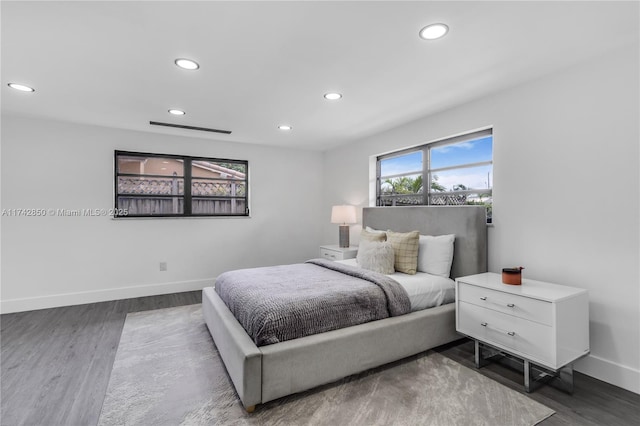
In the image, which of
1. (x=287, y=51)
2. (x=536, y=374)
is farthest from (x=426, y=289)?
(x=287, y=51)

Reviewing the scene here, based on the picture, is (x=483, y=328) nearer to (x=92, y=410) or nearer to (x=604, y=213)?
(x=604, y=213)

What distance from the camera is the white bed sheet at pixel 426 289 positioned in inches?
104

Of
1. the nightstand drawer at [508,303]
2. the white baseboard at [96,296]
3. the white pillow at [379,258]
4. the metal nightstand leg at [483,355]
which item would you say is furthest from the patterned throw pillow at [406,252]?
the white baseboard at [96,296]

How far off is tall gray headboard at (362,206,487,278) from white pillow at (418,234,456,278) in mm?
82

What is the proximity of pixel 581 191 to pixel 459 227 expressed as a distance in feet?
3.26

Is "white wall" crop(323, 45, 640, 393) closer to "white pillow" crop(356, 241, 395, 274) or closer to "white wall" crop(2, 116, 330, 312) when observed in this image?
"white pillow" crop(356, 241, 395, 274)

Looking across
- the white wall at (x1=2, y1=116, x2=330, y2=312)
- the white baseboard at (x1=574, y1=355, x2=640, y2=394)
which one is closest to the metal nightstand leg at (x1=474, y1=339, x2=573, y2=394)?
the white baseboard at (x1=574, y1=355, x2=640, y2=394)

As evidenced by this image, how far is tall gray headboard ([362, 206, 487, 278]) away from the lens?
2879mm

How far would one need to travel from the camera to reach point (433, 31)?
1.89 meters

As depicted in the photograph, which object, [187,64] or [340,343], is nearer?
[340,343]

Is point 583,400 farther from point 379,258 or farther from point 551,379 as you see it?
point 379,258

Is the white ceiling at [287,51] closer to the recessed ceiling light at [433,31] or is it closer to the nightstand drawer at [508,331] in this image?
the recessed ceiling light at [433,31]

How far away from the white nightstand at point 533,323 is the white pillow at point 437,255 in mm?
545

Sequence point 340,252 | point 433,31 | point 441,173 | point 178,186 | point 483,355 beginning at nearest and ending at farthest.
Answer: point 433,31 → point 483,355 → point 441,173 → point 340,252 → point 178,186
